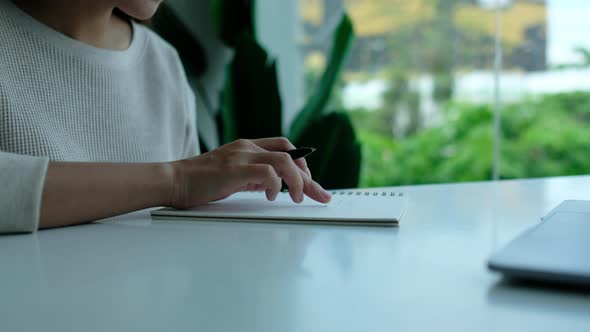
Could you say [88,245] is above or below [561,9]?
below

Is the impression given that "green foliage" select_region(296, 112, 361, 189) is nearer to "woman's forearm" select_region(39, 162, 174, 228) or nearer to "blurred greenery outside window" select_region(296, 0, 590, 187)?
"woman's forearm" select_region(39, 162, 174, 228)

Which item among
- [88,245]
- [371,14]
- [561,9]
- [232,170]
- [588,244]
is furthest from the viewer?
[371,14]

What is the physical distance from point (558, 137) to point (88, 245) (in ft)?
10.8

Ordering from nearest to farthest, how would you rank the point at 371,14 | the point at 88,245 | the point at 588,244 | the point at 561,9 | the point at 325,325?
the point at 325,325 < the point at 588,244 < the point at 88,245 < the point at 561,9 < the point at 371,14

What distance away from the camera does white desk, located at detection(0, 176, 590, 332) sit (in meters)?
0.32

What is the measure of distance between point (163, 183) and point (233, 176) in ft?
0.28

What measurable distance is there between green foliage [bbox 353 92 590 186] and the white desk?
2.83 m

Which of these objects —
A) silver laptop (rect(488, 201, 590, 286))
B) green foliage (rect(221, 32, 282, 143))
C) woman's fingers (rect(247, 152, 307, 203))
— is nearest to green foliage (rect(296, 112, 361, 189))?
green foliage (rect(221, 32, 282, 143))

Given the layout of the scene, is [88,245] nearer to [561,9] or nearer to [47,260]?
[47,260]

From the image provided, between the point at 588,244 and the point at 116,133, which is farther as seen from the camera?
the point at 116,133

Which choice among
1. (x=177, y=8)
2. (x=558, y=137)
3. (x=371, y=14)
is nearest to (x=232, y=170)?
(x=177, y=8)

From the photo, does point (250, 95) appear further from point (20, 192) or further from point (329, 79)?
point (20, 192)

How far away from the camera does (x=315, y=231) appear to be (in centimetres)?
61

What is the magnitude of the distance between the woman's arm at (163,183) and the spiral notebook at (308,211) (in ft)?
0.07
